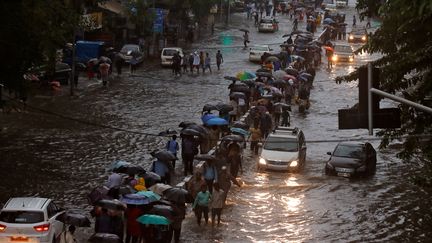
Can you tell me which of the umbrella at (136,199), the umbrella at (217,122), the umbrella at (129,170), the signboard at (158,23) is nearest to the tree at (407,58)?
the umbrella at (136,199)

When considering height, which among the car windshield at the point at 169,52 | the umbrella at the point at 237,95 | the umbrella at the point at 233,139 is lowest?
the umbrella at the point at 233,139

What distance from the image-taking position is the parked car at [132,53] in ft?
186

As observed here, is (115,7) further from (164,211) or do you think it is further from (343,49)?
(164,211)

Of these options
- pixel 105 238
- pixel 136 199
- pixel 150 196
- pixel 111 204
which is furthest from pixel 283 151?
pixel 105 238

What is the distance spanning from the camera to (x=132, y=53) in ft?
186

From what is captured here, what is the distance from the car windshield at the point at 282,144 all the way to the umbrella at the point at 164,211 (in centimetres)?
1264

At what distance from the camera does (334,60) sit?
66.6 meters

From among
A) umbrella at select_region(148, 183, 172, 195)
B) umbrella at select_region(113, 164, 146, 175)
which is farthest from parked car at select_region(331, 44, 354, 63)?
umbrella at select_region(148, 183, 172, 195)

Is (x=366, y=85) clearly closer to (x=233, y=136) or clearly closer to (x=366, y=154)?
(x=233, y=136)

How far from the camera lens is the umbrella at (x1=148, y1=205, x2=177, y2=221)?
20.2 metres

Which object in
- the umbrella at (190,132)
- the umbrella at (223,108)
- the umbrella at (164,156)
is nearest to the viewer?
the umbrella at (164,156)

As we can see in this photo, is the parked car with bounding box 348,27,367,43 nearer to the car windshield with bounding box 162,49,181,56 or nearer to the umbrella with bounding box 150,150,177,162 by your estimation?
the car windshield with bounding box 162,49,181,56

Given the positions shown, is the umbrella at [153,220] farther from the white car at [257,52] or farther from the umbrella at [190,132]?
the white car at [257,52]

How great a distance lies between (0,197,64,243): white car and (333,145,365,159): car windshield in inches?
590
